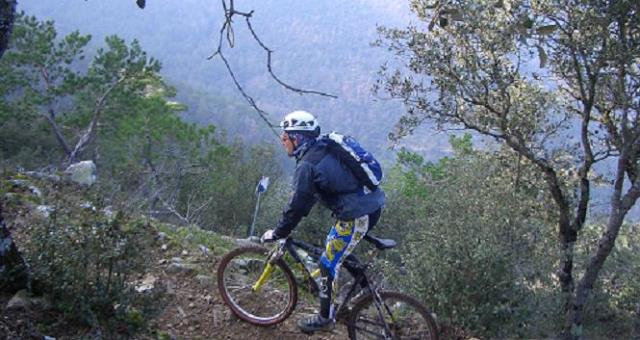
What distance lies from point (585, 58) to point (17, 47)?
21839 mm

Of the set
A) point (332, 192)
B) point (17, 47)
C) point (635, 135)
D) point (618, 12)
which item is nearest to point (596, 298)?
point (635, 135)

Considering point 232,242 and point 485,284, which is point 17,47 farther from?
point 485,284

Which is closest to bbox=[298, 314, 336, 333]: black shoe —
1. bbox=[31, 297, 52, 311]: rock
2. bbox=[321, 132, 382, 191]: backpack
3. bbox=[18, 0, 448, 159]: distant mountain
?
bbox=[321, 132, 382, 191]: backpack

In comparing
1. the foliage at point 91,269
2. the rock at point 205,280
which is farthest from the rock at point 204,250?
the foliage at point 91,269

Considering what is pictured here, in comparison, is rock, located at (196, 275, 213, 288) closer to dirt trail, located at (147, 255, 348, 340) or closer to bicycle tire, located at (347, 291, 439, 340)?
dirt trail, located at (147, 255, 348, 340)

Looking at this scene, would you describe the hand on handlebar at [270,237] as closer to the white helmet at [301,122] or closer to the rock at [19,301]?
the white helmet at [301,122]

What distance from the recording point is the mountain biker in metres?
4.72

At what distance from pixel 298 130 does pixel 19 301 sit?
2219mm

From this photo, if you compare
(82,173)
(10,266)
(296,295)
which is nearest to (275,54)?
(82,173)

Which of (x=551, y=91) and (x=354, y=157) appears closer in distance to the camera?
(x=354, y=157)

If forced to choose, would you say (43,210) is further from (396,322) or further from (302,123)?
(396,322)

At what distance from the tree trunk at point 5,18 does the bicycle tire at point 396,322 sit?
3.09 m

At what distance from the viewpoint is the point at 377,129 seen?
48.1 meters

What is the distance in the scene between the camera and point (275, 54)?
215ft
